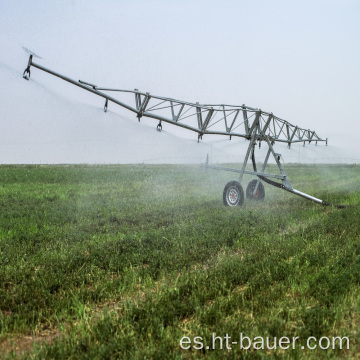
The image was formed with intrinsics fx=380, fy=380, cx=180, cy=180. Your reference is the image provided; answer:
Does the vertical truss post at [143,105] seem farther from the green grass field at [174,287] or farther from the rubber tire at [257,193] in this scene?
the rubber tire at [257,193]

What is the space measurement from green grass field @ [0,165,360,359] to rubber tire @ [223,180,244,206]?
337 cm

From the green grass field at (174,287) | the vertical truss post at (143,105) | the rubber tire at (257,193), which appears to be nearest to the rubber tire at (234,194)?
the rubber tire at (257,193)

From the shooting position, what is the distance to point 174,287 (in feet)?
14.4

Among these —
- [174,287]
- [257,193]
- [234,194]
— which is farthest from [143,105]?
[174,287]

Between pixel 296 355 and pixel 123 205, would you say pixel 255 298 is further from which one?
pixel 123 205

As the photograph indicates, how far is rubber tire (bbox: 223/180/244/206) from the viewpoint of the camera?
12189 mm

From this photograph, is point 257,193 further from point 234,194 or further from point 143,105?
point 143,105

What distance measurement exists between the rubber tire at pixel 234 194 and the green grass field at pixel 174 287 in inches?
133

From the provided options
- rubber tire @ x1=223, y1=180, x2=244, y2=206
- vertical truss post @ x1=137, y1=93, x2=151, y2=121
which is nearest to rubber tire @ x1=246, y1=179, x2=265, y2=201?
rubber tire @ x1=223, y1=180, x2=244, y2=206

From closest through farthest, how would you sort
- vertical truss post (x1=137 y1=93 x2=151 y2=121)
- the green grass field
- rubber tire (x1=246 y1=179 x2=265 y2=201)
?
1. the green grass field
2. vertical truss post (x1=137 y1=93 x2=151 y2=121)
3. rubber tire (x1=246 y1=179 x2=265 y2=201)

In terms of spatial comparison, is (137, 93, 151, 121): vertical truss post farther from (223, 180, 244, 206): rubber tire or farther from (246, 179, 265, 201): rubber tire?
(246, 179, 265, 201): rubber tire

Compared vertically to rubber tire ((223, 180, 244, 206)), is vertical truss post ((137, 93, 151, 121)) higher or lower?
higher

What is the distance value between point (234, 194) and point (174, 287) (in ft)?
27.2

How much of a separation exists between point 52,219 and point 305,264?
650cm
